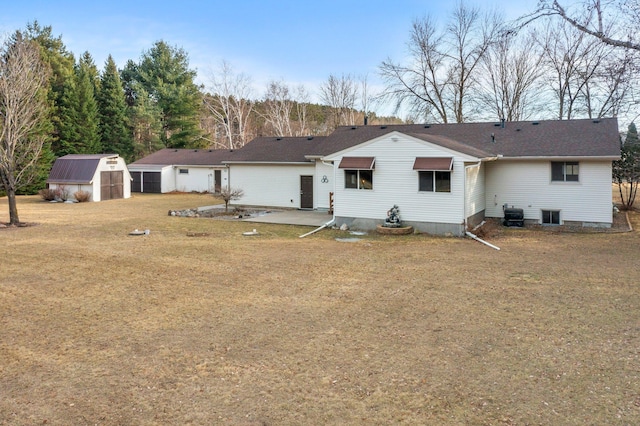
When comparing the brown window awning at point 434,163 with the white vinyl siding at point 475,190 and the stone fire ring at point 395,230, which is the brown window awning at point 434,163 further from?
the stone fire ring at point 395,230

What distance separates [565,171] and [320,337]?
42.6 ft

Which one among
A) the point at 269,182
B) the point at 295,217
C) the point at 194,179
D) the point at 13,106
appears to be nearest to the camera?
the point at 13,106

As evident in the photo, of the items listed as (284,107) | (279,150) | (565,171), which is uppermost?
(284,107)

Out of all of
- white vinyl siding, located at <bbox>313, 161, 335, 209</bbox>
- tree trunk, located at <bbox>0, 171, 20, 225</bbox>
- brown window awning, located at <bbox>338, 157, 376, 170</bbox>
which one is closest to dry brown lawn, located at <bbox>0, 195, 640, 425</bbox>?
brown window awning, located at <bbox>338, 157, 376, 170</bbox>

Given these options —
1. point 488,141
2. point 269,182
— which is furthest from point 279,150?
point 488,141

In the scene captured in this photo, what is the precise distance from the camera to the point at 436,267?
968 centimetres

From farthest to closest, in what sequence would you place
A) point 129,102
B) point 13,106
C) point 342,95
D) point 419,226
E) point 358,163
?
point 129,102 < point 342,95 < point 13,106 < point 358,163 < point 419,226

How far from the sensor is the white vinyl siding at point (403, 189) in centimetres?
1367

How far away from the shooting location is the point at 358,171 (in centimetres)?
1482

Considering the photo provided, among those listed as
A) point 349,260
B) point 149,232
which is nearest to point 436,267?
point 349,260

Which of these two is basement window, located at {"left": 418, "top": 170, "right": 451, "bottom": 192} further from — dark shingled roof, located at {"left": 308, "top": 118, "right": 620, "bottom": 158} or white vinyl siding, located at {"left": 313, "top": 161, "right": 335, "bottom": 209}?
white vinyl siding, located at {"left": 313, "top": 161, "right": 335, "bottom": 209}

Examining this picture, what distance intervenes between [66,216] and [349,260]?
45.7 ft

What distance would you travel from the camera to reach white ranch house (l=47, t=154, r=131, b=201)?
83.0 feet

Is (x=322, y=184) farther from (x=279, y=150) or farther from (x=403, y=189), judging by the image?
(x=403, y=189)
